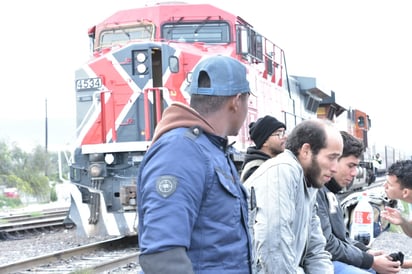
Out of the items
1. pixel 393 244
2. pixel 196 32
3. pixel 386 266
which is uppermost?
pixel 196 32

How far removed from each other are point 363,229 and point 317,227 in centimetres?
158

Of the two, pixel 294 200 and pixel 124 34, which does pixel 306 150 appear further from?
pixel 124 34

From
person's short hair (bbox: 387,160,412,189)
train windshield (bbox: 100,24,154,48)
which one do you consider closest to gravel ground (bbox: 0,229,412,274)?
train windshield (bbox: 100,24,154,48)

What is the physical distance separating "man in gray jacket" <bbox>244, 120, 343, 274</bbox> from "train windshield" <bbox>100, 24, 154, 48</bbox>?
7911 mm

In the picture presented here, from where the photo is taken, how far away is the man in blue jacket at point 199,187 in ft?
6.93

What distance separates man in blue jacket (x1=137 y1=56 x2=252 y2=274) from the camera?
211 cm

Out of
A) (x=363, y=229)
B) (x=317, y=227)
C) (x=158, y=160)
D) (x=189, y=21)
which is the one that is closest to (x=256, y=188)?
(x=317, y=227)

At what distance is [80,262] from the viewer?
8992 millimetres

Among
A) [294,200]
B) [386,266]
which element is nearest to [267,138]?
[386,266]

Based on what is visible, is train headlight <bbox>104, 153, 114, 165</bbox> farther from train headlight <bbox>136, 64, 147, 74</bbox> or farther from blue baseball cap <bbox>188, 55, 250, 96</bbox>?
blue baseball cap <bbox>188, 55, 250, 96</bbox>

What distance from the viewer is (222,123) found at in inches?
96.0

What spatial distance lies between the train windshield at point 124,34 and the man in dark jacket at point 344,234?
22.8 ft

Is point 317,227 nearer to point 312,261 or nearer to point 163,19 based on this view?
point 312,261

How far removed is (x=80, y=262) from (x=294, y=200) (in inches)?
255
